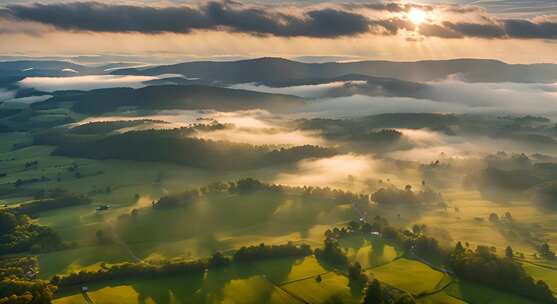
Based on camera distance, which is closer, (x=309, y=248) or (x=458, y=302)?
(x=458, y=302)

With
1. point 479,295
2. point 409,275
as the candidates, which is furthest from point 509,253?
point 409,275

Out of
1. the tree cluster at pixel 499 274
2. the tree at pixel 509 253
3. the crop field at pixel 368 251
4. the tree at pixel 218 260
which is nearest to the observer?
the tree cluster at pixel 499 274

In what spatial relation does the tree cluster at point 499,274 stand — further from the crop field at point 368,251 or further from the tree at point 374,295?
the tree at point 374,295

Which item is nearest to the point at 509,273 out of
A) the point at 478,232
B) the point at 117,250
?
the point at 478,232

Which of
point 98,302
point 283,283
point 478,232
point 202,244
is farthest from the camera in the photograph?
point 478,232

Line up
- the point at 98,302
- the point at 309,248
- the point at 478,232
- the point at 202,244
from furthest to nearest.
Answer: the point at 478,232
the point at 202,244
the point at 309,248
the point at 98,302

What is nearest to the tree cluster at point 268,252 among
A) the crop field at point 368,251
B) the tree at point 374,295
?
the crop field at point 368,251

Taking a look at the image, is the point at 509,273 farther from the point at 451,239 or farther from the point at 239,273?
the point at 239,273

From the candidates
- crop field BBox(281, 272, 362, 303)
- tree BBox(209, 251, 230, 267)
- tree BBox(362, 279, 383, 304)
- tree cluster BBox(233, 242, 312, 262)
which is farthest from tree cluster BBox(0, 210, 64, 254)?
tree BBox(362, 279, 383, 304)

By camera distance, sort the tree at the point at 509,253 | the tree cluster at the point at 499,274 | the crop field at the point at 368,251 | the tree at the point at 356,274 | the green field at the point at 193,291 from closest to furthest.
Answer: the green field at the point at 193,291 < the tree cluster at the point at 499,274 < the tree at the point at 356,274 < the crop field at the point at 368,251 < the tree at the point at 509,253
